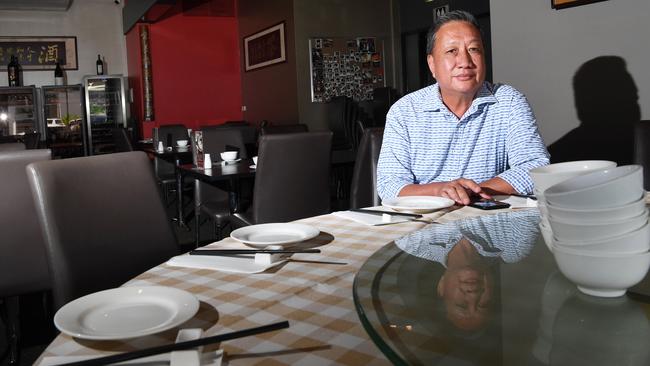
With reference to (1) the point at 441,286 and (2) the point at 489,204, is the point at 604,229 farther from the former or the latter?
(2) the point at 489,204

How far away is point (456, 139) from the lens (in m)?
1.99

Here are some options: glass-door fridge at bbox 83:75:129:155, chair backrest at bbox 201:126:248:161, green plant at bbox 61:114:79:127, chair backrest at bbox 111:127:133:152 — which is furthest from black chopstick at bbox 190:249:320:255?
green plant at bbox 61:114:79:127

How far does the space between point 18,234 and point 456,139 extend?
66.6 inches

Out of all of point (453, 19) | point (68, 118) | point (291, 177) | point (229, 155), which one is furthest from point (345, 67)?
point (453, 19)

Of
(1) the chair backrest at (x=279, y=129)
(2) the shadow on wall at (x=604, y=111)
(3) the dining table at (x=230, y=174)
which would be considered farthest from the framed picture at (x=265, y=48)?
(2) the shadow on wall at (x=604, y=111)

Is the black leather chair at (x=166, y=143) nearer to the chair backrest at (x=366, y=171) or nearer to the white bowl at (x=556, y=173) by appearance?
the chair backrest at (x=366, y=171)

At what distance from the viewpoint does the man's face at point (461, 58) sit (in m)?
1.92

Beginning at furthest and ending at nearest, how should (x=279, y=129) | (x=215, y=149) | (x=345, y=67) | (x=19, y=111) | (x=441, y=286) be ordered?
(x=19, y=111) → (x=345, y=67) → (x=279, y=129) → (x=215, y=149) → (x=441, y=286)

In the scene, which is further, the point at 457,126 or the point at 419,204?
the point at 457,126

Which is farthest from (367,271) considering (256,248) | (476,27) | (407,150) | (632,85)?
(632,85)

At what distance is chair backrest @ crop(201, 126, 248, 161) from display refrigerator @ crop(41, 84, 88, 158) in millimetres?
5904

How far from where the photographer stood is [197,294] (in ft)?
2.86

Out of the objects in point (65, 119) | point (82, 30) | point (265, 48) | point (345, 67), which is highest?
point (82, 30)

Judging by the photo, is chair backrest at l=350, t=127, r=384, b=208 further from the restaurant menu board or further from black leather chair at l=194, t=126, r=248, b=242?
the restaurant menu board
